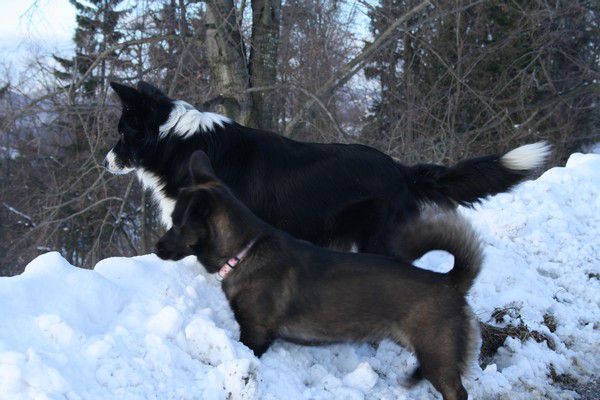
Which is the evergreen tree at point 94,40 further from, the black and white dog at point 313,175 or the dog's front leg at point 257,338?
the dog's front leg at point 257,338

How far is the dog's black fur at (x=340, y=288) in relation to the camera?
3.81 m

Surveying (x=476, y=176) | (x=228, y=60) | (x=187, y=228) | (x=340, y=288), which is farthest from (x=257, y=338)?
(x=228, y=60)

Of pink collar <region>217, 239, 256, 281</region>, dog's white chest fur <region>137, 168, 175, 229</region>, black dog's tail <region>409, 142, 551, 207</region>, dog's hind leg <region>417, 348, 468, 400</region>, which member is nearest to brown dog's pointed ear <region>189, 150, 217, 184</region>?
pink collar <region>217, 239, 256, 281</region>

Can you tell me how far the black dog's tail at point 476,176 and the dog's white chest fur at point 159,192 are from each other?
221cm

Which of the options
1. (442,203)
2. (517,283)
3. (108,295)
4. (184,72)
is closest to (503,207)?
(517,283)

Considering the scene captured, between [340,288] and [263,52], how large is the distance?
695cm

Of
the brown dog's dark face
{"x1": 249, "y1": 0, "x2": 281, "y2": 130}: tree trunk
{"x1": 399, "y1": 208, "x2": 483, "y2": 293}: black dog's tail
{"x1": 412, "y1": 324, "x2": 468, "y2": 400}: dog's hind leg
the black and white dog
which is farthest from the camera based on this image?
{"x1": 249, "y1": 0, "x2": 281, "y2": 130}: tree trunk

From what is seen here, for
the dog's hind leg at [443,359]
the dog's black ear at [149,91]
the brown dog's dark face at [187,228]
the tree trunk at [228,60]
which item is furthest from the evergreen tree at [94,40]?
the dog's hind leg at [443,359]

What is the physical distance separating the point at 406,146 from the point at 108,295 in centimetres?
1141

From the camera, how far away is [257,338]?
12.9 ft

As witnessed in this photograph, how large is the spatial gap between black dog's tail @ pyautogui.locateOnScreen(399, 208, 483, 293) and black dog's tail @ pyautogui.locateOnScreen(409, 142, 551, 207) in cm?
101

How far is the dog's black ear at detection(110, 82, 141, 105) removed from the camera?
5027 mm

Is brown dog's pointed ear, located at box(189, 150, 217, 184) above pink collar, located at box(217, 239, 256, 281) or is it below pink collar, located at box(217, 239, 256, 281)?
above

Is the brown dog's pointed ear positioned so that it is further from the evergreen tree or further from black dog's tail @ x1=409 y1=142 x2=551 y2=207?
the evergreen tree
